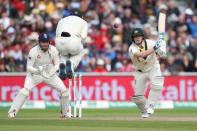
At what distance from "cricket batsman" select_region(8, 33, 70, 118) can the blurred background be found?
20.1 feet

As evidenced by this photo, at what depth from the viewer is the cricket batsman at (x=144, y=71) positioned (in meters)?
17.8

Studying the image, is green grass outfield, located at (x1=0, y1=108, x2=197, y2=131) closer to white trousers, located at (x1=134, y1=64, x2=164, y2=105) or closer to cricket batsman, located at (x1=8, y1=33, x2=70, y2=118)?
white trousers, located at (x1=134, y1=64, x2=164, y2=105)

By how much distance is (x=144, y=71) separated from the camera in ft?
59.9

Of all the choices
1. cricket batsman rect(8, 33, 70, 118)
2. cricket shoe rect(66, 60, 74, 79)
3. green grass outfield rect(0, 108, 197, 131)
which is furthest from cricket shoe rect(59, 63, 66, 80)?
green grass outfield rect(0, 108, 197, 131)

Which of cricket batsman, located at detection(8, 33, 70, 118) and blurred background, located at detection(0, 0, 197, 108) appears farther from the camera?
blurred background, located at detection(0, 0, 197, 108)

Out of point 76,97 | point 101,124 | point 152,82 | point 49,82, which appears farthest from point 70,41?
point 101,124

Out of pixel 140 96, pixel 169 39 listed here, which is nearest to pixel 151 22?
pixel 169 39

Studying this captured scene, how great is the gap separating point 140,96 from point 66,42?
6.78 ft

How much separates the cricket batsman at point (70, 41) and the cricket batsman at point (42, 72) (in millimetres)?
270

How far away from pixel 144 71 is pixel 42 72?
2301 mm

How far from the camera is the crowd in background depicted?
85.7ft

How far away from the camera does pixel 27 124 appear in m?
15.9

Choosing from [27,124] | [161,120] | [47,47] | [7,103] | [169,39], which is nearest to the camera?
[27,124]

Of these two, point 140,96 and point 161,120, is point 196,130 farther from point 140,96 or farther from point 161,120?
point 140,96
